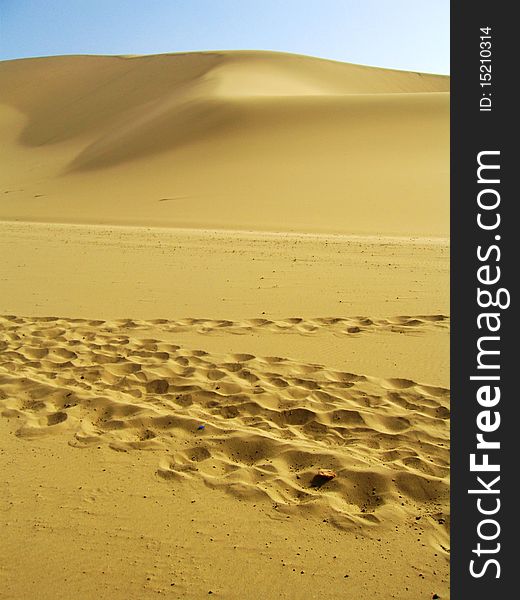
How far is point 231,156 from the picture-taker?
29797 mm

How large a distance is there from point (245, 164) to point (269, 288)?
66.6ft

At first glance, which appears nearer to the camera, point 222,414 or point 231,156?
point 222,414

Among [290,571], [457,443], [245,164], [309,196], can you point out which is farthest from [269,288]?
[245,164]

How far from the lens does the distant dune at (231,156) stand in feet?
69.7

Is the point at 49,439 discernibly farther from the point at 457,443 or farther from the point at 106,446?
the point at 457,443

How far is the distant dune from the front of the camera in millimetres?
21250

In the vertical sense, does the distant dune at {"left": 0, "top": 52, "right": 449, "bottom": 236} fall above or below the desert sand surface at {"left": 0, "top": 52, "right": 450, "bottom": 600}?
above

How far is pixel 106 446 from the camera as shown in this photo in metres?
4.12

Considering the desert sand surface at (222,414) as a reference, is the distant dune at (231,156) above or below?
above

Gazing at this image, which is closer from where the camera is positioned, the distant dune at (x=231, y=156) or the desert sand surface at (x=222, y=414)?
the desert sand surface at (x=222, y=414)

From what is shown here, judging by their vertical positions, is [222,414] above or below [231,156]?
below

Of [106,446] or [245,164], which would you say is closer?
[106,446]

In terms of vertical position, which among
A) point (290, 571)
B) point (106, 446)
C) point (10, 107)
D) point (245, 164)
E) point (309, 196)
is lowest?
point (290, 571)

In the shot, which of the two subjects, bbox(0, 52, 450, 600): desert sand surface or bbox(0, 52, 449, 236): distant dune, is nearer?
bbox(0, 52, 450, 600): desert sand surface
